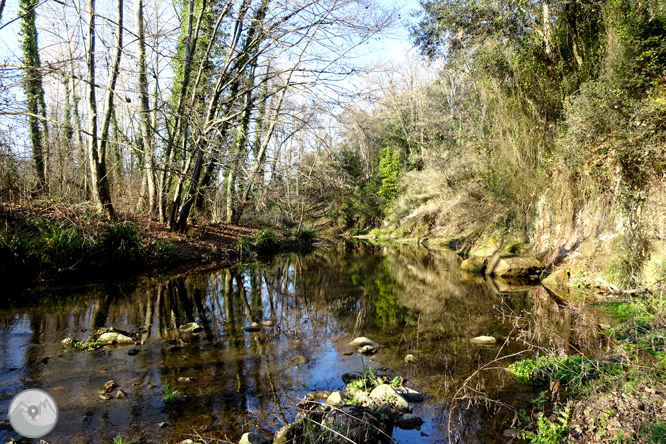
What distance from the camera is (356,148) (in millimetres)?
32875

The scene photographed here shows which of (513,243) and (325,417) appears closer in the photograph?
(325,417)

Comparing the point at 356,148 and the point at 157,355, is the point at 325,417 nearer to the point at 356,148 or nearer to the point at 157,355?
the point at 157,355

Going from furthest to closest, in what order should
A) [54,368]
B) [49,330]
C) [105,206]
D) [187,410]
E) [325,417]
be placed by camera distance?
[105,206] < [49,330] < [54,368] < [187,410] < [325,417]

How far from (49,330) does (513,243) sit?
12727mm

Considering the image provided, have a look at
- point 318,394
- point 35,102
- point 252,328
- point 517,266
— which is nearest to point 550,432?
point 318,394

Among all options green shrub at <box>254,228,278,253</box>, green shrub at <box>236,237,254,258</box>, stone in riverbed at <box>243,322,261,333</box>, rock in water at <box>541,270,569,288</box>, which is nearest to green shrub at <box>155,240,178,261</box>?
green shrub at <box>236,237,254,258</box>

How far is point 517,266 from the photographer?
11070 millimetres

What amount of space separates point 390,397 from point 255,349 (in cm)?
220

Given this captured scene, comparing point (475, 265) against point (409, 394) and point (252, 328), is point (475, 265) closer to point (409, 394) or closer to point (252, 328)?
point (252, 328)

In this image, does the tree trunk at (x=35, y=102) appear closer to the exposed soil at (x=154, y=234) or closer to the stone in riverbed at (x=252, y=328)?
the exposed soil at (x=154, y=234)

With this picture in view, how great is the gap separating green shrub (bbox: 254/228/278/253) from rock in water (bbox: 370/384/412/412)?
43.2 ft

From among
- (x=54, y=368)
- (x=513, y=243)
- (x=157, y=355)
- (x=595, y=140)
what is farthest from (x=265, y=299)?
(x=513, y=243)

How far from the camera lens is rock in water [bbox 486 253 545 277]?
10961 millimetres

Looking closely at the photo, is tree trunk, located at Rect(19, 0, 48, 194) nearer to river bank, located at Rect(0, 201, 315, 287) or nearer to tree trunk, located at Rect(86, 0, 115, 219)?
tree trunk, located at Rect(86, 0, 115, 219)
